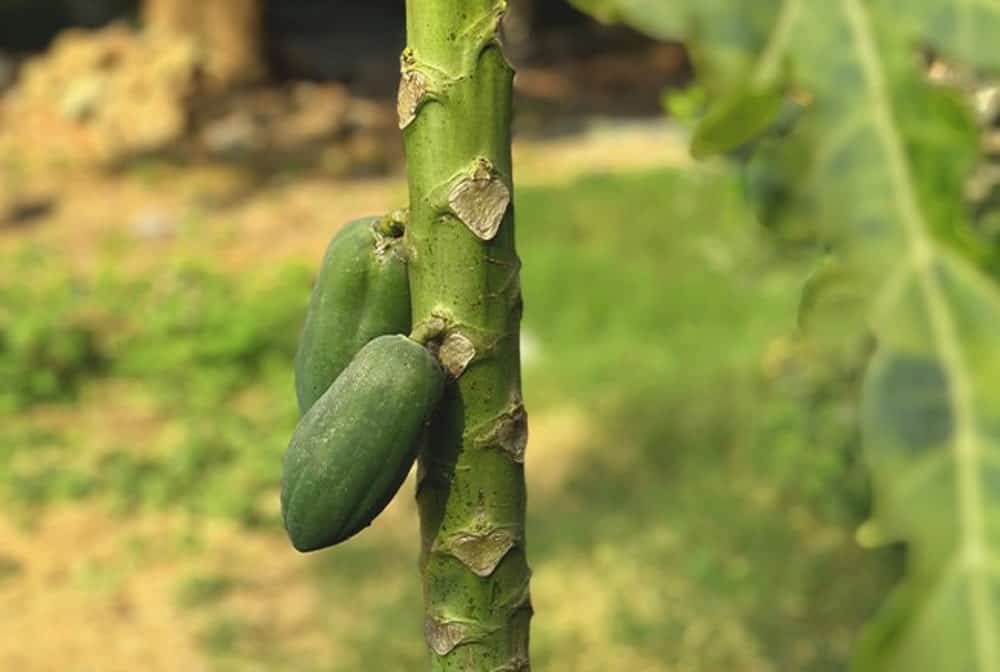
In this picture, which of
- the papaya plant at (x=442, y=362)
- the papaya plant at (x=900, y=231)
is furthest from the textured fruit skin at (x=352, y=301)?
the papaya plant at (x=900, y=231)

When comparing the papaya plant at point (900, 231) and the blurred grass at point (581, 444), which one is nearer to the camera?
the papaya plant at point (900, 231)

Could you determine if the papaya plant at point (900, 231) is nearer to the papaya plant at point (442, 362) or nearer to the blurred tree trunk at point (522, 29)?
the papaya plant at point (442, 362)

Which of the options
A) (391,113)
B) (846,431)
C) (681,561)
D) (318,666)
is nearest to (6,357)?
(318,666)

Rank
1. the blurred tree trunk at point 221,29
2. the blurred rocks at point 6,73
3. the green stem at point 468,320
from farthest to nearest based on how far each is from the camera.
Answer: the blurred rocks at point 6,73 < the blurred tree trunk at point 221,29 < the green stem at point 468,320

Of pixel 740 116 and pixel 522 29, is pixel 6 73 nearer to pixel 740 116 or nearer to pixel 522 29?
pixel 522 29

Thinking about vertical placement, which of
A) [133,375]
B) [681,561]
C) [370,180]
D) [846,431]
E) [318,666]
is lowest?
[318,666]

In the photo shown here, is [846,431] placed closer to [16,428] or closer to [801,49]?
[16,428]
